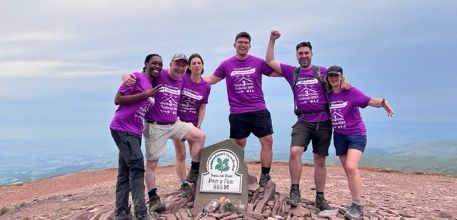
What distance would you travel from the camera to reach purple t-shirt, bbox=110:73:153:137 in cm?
748

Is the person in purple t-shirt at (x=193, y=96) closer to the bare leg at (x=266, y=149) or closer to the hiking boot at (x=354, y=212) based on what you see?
the bare leg at (x=266, y=149)

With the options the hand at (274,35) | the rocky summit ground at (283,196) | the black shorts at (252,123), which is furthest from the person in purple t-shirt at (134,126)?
the hand at (274,35)

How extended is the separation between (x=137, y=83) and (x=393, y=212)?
6146 mm

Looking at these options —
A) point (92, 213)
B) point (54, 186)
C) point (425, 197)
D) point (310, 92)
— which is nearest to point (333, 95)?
point (310, 92)

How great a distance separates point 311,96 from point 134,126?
3187mm

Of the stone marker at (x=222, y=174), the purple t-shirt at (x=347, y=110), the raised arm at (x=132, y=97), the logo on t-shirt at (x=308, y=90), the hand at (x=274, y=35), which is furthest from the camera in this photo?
the hand at (x=274, y=35)

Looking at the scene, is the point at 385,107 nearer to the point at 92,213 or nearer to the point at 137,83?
the point at 137,83

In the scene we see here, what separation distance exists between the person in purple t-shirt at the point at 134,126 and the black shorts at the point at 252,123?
187cm

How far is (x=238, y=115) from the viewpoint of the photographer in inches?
344

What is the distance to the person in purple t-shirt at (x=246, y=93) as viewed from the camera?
28.3ft

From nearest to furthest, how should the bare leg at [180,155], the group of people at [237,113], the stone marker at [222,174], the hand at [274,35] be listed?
the group of people at [237,113], the stone marker at [222,174], the hand at [274,35], the bare leg at [180,155]

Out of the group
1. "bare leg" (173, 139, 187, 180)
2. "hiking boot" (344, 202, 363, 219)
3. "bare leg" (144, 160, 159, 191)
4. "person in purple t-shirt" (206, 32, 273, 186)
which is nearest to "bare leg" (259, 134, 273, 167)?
"person in purple t-shirt" (206, 32, 273, 186)

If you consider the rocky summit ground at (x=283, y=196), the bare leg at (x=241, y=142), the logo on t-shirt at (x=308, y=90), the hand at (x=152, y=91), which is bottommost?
the rocky summit ground at (x=283, y=196)

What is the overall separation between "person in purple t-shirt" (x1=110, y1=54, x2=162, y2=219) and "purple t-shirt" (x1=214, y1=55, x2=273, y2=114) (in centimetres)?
157
